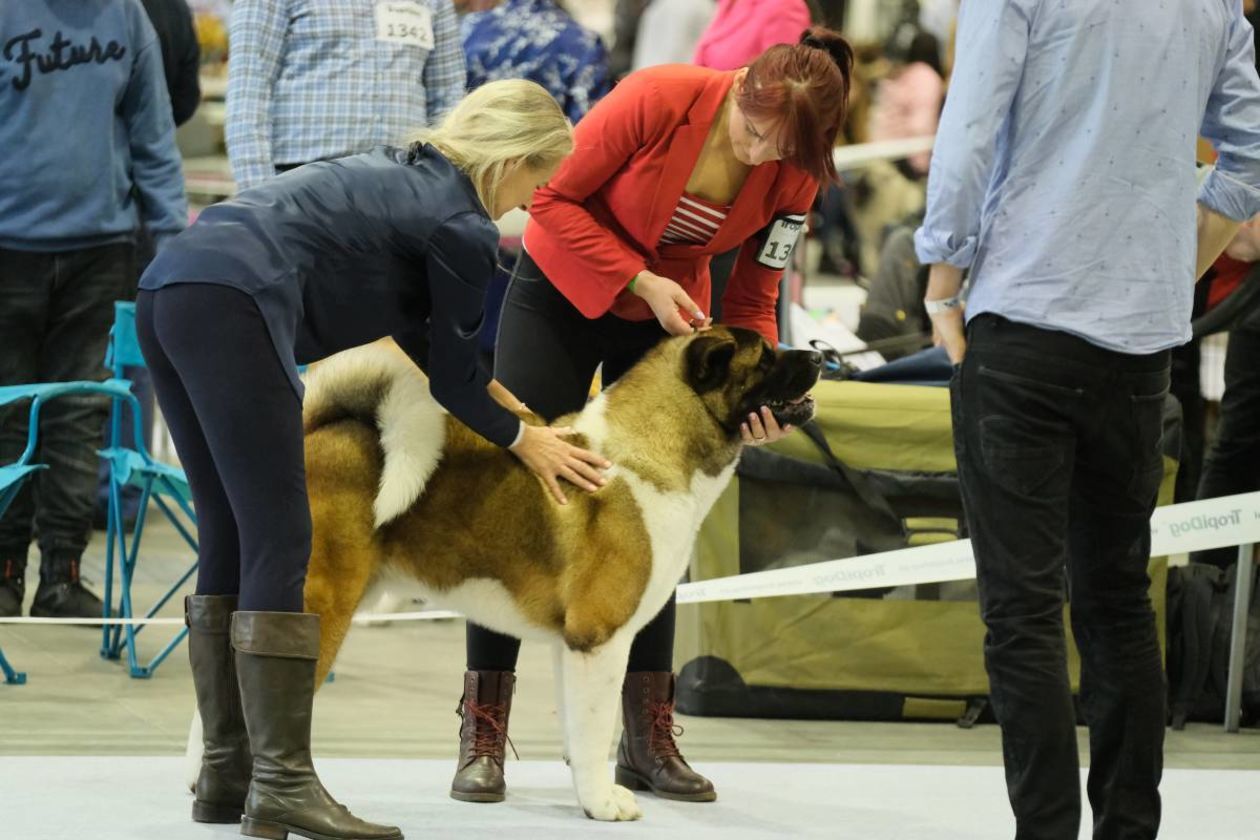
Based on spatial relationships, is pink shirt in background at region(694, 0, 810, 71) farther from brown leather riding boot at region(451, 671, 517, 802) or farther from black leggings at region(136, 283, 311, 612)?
black leggings at region(136, 283, 311, 612)

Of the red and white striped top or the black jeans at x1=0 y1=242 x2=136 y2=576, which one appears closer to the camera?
the red and white striped top

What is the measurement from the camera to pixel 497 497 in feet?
10.8

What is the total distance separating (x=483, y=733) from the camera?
3570mm

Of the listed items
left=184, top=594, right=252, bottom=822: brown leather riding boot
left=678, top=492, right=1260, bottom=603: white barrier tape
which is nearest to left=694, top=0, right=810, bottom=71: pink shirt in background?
left=678, top=492, right=1260, bottom=603: white barrier tape

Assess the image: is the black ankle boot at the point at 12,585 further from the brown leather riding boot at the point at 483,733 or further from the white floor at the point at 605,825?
the brown leather riding boot at the point at 483,733

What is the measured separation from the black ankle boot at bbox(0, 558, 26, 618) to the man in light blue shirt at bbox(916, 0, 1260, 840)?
11.5 feet

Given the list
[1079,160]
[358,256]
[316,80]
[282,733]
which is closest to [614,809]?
[282,733]

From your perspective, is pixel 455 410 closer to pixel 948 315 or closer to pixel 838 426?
pixel 948 315

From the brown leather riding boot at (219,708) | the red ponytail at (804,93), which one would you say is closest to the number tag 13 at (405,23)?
the red ponytail at (804,93)

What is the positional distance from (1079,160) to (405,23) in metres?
2.97

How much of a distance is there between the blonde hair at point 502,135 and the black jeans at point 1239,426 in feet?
9.71

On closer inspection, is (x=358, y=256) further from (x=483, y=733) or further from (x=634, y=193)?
(x=483, y=733)

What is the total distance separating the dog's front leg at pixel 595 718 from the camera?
3.25 meters

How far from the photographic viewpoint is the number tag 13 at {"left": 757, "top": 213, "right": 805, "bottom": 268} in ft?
11.9
